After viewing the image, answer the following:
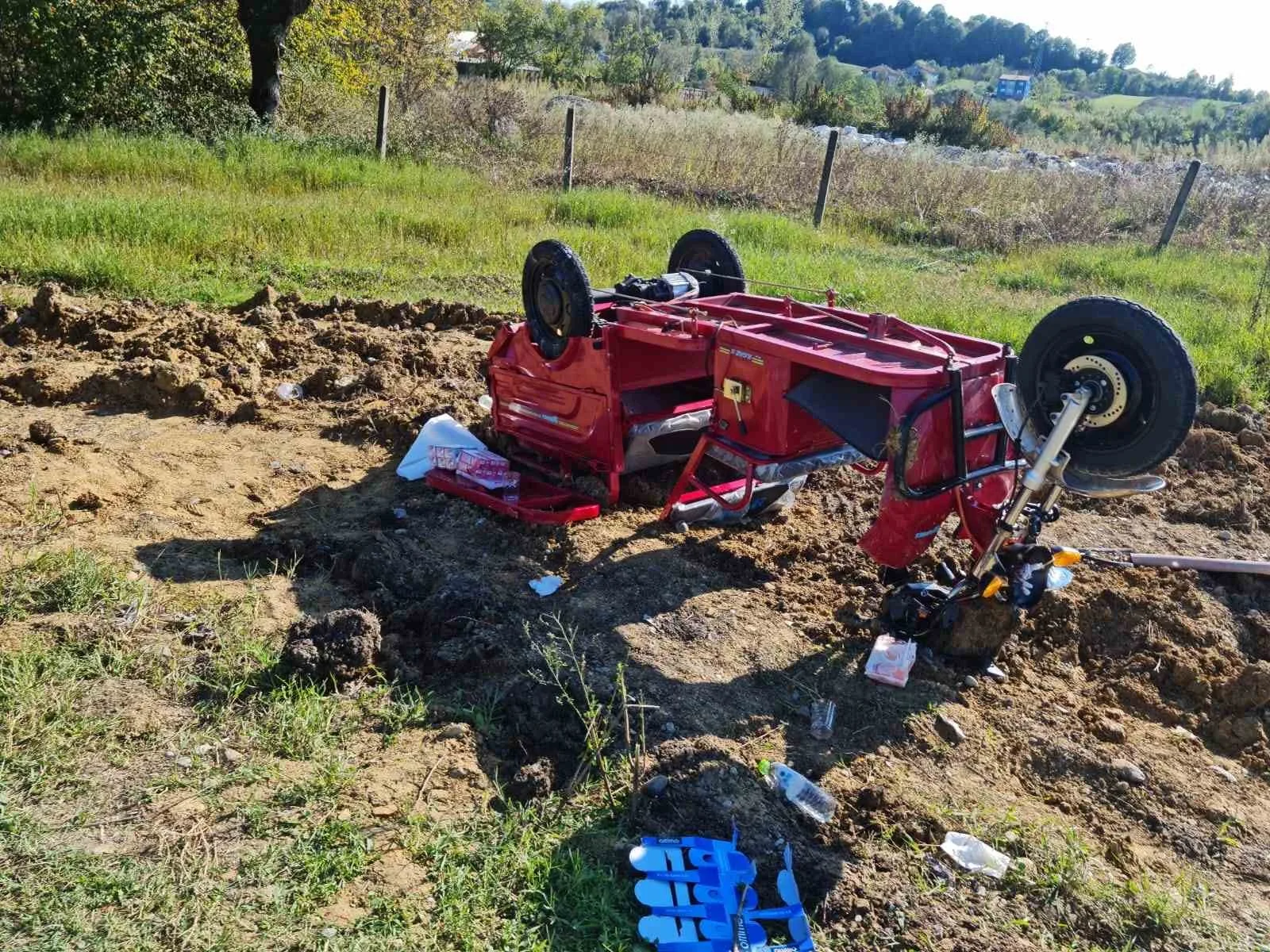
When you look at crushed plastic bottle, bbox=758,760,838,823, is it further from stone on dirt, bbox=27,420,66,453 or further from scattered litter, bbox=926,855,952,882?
stone on dirt, bbox=27,420,66,453

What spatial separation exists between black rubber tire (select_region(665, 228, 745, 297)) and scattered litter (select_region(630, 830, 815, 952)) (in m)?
3.63

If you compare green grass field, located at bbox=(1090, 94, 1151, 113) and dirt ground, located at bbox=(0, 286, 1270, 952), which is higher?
green grass field, located at bbox=(1090, 94, 1151, 113)

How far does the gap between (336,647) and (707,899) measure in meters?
A: 1.87

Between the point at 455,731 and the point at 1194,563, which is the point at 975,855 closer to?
the point at 455,731

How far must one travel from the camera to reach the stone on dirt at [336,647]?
400 cm

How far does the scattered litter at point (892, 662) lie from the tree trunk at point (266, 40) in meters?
16.2

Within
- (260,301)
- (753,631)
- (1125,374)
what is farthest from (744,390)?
(260,301)

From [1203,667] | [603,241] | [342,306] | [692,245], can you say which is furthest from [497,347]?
[603,241]

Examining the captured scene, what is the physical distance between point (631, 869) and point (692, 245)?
4.21 meters

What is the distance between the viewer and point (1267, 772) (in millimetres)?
4012

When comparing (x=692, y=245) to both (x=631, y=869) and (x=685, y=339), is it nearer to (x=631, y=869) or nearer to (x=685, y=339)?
(x=685, y=339)

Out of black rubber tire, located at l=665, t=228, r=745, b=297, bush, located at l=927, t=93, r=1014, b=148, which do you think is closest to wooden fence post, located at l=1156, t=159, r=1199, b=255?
black rubber tire, located at l=665, t=228, r=745, b=297

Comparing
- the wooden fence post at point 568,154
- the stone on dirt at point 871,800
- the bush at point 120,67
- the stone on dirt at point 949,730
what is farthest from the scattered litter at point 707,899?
the bush at point 120,67

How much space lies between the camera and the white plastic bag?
6.08 metres
